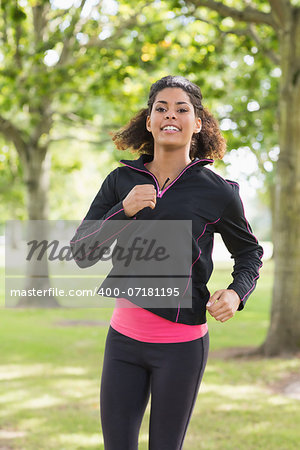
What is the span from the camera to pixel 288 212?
813cm

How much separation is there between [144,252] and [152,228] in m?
0.11

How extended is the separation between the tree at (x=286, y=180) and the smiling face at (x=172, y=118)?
19.2ft

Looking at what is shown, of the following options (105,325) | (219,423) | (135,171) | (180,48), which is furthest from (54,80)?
(135,171)

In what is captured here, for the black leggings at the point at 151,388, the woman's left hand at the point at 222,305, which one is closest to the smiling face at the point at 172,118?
the woman's left hand at the point at 222,305

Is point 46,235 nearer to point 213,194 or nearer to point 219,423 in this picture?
point 219,423

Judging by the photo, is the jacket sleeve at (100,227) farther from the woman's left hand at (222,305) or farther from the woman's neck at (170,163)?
the woman's left hand at (222,305)

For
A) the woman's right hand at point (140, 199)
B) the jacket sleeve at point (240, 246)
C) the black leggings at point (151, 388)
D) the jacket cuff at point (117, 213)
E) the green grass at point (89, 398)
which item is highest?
the woman's right hand at point (140, 199)

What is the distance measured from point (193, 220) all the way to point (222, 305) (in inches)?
14.2

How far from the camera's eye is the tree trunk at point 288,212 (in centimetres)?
798

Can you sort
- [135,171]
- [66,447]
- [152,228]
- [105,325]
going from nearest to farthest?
[152,228]
[135,171]
[66,447]
[105,325]

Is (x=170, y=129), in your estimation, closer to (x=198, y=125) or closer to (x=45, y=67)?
(x=198, y=125)

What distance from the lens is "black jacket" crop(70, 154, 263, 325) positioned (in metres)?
2.29

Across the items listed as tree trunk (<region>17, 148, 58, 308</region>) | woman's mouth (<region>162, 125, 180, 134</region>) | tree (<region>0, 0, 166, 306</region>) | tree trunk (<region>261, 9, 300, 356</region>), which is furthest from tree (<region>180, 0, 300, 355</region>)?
tree trunk (<region>17, 148, 58, 308</region>)

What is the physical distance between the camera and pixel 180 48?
35.9ft
